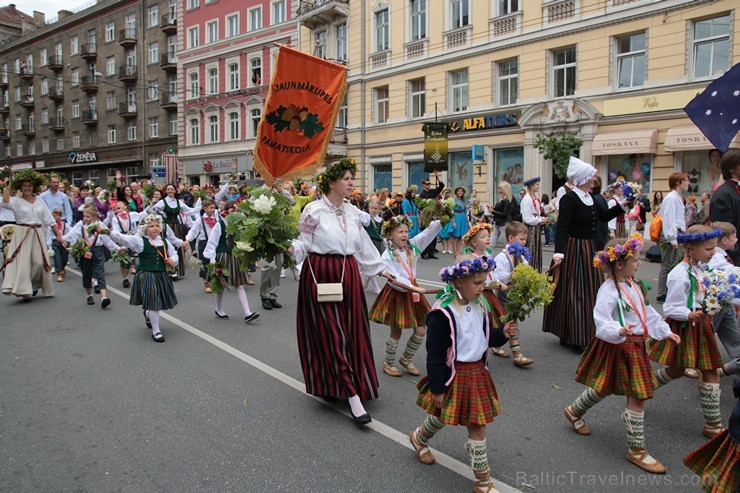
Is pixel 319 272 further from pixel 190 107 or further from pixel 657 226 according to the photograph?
pixel 190 107

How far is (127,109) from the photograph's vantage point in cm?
4978

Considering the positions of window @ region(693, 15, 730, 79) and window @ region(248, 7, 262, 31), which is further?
window @ region(248, 7, 262, 31)

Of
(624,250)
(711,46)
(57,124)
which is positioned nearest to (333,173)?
(624,250)

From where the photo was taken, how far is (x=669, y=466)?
3.81 meters

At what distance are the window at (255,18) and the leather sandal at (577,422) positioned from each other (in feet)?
123

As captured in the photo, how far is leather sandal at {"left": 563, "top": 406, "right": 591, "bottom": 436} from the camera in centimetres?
430

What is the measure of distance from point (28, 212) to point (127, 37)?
45194 millimetres

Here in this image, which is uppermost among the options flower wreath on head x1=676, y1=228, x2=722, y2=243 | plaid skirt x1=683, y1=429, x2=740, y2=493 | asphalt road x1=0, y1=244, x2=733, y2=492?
flower wreath on head x1=676, y1=228, x2=722, y2=243

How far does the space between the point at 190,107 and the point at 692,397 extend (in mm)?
42733

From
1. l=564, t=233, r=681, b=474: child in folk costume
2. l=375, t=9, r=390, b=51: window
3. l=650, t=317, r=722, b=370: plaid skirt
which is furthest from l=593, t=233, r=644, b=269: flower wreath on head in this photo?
l=375, t=9, r=390, b=51: window

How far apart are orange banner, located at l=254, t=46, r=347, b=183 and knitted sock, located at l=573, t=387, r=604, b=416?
363cm

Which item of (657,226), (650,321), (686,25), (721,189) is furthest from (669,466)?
(686,25)

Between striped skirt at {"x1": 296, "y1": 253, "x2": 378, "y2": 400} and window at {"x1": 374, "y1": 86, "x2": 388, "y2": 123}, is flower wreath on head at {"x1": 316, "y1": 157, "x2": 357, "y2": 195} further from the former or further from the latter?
window at {"x1": 374, "y1": 86, "x2": 388, "y2": 123}

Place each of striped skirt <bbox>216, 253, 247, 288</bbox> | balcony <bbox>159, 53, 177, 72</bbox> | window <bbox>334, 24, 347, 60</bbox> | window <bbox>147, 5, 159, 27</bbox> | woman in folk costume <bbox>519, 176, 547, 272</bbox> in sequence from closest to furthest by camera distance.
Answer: woman in folk costume <bbox>519, 176, 547, 272</bbox>, striped skirt <bbox>216, 253, 247, 288</bbox>, window <bbox>334, 24, 347, 60</bbox>, balcony <bbox>159, 53, 177, 72</bbox>, window <bbox>147, 5, 159, 27</bbox>
